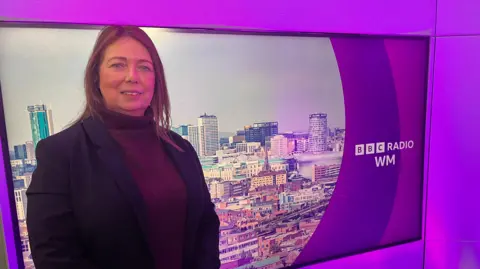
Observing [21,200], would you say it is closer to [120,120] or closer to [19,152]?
[19,152]

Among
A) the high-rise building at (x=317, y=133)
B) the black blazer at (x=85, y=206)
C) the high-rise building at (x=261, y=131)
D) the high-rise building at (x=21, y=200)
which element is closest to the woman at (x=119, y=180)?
the black blazer at (x=85, y=206)

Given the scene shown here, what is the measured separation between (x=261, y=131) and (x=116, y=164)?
0.78 metres

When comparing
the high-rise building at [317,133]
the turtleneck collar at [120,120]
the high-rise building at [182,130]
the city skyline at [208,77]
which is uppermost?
the city skyline at [208,77]

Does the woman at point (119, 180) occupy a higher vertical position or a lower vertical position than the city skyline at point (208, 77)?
lower

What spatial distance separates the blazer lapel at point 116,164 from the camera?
155 cm

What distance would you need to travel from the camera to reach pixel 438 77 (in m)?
2.51

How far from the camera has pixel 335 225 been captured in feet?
7.77

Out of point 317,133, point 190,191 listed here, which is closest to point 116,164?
point 190,191

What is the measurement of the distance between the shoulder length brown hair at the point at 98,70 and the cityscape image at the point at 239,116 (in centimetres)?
3

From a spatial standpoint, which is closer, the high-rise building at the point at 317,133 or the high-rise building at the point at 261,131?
the high-rise building at the point at 261,131

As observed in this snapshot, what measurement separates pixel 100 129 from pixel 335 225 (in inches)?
58.7

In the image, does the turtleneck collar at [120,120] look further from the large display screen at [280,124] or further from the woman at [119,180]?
the large display screen at [280,124]

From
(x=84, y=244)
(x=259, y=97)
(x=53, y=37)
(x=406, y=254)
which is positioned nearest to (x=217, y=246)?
(x=84, y=244)

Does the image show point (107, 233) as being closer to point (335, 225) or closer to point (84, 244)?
point (84, 244)
